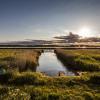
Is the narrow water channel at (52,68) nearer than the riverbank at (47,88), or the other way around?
the riverbank at (47,88)

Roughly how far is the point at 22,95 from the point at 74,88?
603 centimetres

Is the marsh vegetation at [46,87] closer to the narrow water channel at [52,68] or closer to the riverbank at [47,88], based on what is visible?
the riverbank at [47,88]

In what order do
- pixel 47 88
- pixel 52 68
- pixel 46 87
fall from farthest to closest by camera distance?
pixel 52 68 → pixel 46 87 → pixel 47 88

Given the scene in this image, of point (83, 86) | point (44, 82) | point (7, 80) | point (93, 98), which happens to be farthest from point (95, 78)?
point (7, 80)

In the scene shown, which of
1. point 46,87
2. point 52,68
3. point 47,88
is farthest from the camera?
point 52,68

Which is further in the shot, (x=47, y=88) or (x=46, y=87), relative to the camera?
(x=46, y=87)

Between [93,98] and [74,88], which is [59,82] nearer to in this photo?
[74,88]

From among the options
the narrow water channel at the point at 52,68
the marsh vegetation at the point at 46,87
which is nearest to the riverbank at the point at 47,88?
the marsh vegetation at the point at 46,87

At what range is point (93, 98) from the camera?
67.7 ft

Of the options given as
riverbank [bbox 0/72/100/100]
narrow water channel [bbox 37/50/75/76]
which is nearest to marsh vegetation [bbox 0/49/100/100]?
riverbank [bbox 0/72/100/100]

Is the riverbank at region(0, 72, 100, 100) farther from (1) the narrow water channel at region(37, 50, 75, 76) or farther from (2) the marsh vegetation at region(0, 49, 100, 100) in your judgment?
(1) the narrow water channel at region(37, 50, 75, 76)

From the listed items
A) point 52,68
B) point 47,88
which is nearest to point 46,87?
point 47,88

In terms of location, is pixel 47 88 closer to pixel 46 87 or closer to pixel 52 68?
pixel 46 87

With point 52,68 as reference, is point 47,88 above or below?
above
